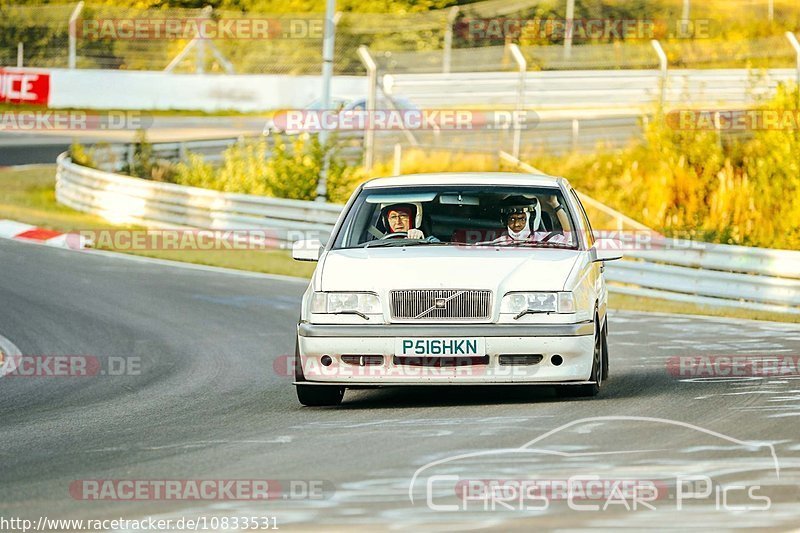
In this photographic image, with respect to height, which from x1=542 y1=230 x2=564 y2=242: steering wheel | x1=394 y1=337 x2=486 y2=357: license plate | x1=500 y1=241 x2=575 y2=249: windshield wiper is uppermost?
x1=542 y1=230 x2=564 y2=242: steering wheel

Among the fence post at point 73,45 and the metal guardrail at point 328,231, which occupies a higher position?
the fence post at point 73,45

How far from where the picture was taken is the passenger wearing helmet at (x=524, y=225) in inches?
411

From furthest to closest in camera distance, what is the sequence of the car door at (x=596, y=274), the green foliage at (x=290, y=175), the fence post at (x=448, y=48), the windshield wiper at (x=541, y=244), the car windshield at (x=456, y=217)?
the fence post at (x=448, y=48), the green foliage at (x=290, y=175), the car windshield at (x=456, y=217), the car door at (x=596, y=274), the windshield wiper at (x=541, y=244)

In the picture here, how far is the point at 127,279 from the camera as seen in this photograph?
62.3 ft

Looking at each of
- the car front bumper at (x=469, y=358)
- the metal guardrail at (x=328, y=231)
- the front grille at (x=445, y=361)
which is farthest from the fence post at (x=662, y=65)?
the front grille at (x=445, y=361)

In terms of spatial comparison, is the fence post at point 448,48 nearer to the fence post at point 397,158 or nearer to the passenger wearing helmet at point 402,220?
the fence post at point 397,158

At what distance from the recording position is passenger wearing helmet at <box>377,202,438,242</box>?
1050 centimetres

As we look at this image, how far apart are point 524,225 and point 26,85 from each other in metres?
36.5

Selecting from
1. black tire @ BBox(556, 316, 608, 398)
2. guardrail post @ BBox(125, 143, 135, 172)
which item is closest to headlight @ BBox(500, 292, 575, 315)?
black tire @ BBox(556, 316, 608, 398)

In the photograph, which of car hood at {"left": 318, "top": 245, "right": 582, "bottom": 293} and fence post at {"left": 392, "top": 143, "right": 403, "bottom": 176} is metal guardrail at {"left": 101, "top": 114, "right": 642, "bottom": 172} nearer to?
fence post at {"left": 392, "top": 143, "right": 403, "bottom": 176}

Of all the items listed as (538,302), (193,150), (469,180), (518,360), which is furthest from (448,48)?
(518,360)

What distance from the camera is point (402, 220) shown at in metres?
10.5

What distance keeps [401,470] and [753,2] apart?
57138 mm

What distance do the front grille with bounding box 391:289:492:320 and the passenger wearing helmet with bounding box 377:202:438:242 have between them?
3.58ft
